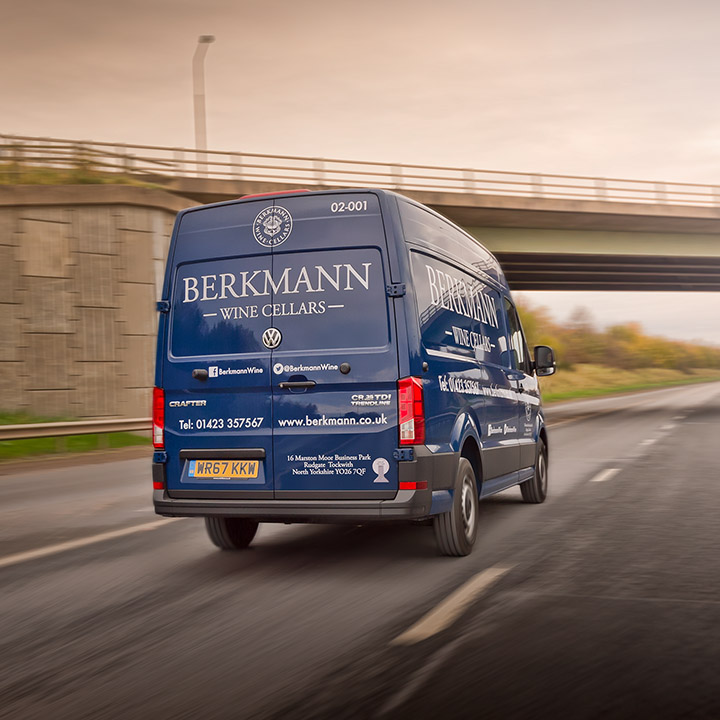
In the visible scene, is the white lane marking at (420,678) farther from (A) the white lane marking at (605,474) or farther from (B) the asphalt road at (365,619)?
(A) the white lane marking at (605,474)

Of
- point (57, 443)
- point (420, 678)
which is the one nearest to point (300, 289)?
point (420, 678)

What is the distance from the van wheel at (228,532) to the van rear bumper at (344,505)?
2.20ft

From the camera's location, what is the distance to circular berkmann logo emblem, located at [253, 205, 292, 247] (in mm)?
6395

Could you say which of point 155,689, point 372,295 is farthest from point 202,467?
point 155,689

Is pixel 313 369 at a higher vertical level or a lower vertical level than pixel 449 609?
higher

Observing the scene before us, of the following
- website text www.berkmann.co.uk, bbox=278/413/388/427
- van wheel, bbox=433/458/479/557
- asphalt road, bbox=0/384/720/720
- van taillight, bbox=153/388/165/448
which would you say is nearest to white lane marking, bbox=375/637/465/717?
asphalt road, bbox=0/384/720/720

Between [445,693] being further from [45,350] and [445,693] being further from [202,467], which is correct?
[45,350]

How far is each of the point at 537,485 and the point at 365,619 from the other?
5.10 m

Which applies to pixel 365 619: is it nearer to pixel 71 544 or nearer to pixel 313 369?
pixel 313 369

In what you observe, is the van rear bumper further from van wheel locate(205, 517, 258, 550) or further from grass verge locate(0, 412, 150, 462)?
grass verge locate(0, 412, 150, 462)

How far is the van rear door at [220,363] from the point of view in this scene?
6.27 m

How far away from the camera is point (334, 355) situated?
6102 mm

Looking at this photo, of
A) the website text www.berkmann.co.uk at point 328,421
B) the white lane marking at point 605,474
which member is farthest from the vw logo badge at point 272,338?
the white lane marking at point 605,474

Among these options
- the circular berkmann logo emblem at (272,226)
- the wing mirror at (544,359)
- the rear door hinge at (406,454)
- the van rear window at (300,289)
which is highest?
the circular berkmann logo emblem at (272,226)
